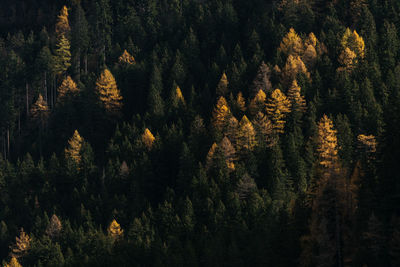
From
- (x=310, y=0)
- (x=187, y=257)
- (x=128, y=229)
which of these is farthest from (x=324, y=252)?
(x=310, y=0)

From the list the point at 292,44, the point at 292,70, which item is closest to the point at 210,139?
the point at 292,70

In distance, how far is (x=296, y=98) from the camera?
422 feet

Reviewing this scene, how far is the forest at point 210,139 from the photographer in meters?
77.4

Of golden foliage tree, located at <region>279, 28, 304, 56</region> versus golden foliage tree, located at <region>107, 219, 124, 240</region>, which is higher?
golden foliage tree, located at <region>279, 28, 304, 56</region>

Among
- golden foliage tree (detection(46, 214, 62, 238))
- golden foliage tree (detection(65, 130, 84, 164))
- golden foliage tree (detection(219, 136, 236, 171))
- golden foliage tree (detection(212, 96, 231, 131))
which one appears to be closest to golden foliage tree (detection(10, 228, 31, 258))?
golden foliage tree (detection(46, 214, 62, 238))

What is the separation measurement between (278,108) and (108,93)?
41.6 meters

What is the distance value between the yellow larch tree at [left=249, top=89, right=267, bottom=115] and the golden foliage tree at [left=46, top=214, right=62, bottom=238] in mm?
39316

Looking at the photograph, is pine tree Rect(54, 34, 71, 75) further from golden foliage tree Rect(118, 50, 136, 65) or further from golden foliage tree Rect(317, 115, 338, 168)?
golden foliage tree Rect(317, 115, 338, 168)

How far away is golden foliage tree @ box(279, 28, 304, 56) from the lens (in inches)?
5969

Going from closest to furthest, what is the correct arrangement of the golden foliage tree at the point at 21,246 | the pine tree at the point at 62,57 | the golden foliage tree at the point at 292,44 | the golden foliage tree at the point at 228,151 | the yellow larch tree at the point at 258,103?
the golden foliage tree at the point at 228,151 < the golden foliage tree at the point at 21,246 < the yellow larch tree at the point at 258,103 < the golden foliage tree at the point at 292,44 < the pine tree at the point at 62,57

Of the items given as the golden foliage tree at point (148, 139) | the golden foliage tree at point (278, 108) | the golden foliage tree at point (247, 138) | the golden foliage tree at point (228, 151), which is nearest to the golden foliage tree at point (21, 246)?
the golden foliage tree at point (148, 139)

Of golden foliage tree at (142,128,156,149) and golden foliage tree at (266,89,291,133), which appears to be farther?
golden foliage tree at (142,128,156,149)

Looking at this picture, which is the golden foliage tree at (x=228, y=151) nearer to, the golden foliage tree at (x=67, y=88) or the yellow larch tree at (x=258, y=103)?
the yellow larch tree at (x=258, y=103)

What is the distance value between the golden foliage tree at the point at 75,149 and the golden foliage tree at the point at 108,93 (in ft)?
44.3
